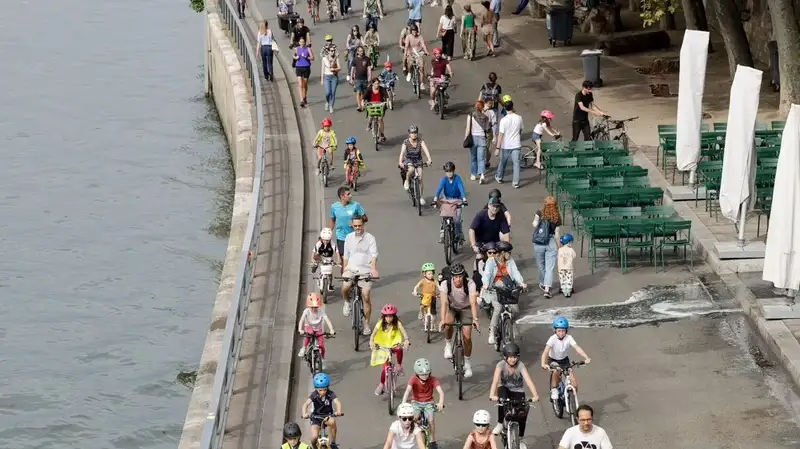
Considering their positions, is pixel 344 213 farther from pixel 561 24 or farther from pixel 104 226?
pixel 104 226

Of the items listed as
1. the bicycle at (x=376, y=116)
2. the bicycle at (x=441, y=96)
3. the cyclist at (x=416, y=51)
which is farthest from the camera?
the cyclist at (x=416, y=51)

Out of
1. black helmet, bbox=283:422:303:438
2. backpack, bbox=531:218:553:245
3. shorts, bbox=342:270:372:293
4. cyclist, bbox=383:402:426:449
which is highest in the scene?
black helmet, bbox=283:422:303:438

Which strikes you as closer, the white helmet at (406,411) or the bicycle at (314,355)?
the white helmet at (406,411)

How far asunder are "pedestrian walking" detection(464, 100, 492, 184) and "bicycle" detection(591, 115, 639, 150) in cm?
240

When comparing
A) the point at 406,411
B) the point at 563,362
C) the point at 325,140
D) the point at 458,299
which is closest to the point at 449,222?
the point at 458,299

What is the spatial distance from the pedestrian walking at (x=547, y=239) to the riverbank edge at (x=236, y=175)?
4524mm

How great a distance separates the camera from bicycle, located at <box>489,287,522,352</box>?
20.5m

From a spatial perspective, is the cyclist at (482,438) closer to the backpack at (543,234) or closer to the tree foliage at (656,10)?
the backpack at (543,234)

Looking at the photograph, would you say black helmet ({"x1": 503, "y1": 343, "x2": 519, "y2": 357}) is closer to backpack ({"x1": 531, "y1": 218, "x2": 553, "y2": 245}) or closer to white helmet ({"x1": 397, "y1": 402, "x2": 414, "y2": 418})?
white helmet ({"x1": 397, "y1": 402, "x2": 414, "y2": 418})

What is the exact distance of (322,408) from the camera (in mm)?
17562

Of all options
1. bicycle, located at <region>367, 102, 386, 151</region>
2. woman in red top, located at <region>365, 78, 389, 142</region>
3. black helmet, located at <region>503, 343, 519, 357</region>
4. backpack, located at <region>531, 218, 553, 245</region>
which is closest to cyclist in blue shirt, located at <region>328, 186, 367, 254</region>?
backpack, located at <region>531, 218, 553, 245</region>

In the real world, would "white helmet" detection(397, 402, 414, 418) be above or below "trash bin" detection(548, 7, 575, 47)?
above

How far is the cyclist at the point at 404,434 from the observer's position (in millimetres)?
16734

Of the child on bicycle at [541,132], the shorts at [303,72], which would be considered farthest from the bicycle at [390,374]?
the shorts at [303,72]
